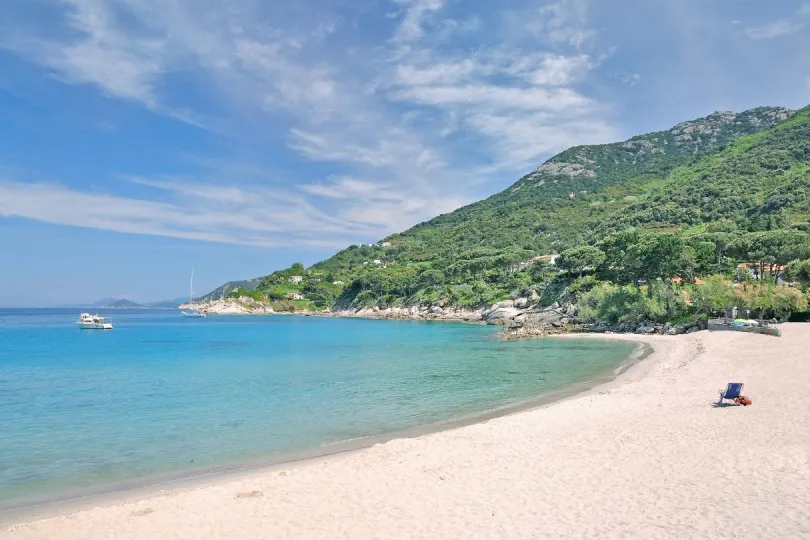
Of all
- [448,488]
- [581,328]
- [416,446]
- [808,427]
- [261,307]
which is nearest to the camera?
[448,488]

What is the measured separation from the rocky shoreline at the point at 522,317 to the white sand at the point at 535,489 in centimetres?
4009

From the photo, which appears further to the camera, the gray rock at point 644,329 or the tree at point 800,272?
the gray rock at point 644,329

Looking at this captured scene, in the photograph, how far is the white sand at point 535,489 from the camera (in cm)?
851

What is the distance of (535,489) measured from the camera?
10336 mm

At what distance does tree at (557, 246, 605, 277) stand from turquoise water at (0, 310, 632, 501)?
39.6m

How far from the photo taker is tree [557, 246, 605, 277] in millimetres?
84000

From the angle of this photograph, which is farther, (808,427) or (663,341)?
(663,341)

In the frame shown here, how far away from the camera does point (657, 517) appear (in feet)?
28.1

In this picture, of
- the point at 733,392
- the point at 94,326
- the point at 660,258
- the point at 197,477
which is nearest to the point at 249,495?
the point at 197,477

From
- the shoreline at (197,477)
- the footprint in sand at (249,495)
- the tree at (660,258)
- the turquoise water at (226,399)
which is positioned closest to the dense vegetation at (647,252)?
the tree at (660,258)

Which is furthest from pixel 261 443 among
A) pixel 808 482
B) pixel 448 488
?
pixel 808 482

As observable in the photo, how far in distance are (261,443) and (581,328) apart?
53368 millimetres

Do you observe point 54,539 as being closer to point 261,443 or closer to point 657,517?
point 261,443

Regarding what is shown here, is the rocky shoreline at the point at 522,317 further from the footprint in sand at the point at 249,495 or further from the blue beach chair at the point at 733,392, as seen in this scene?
the footprint in sand at the point at 249,495
